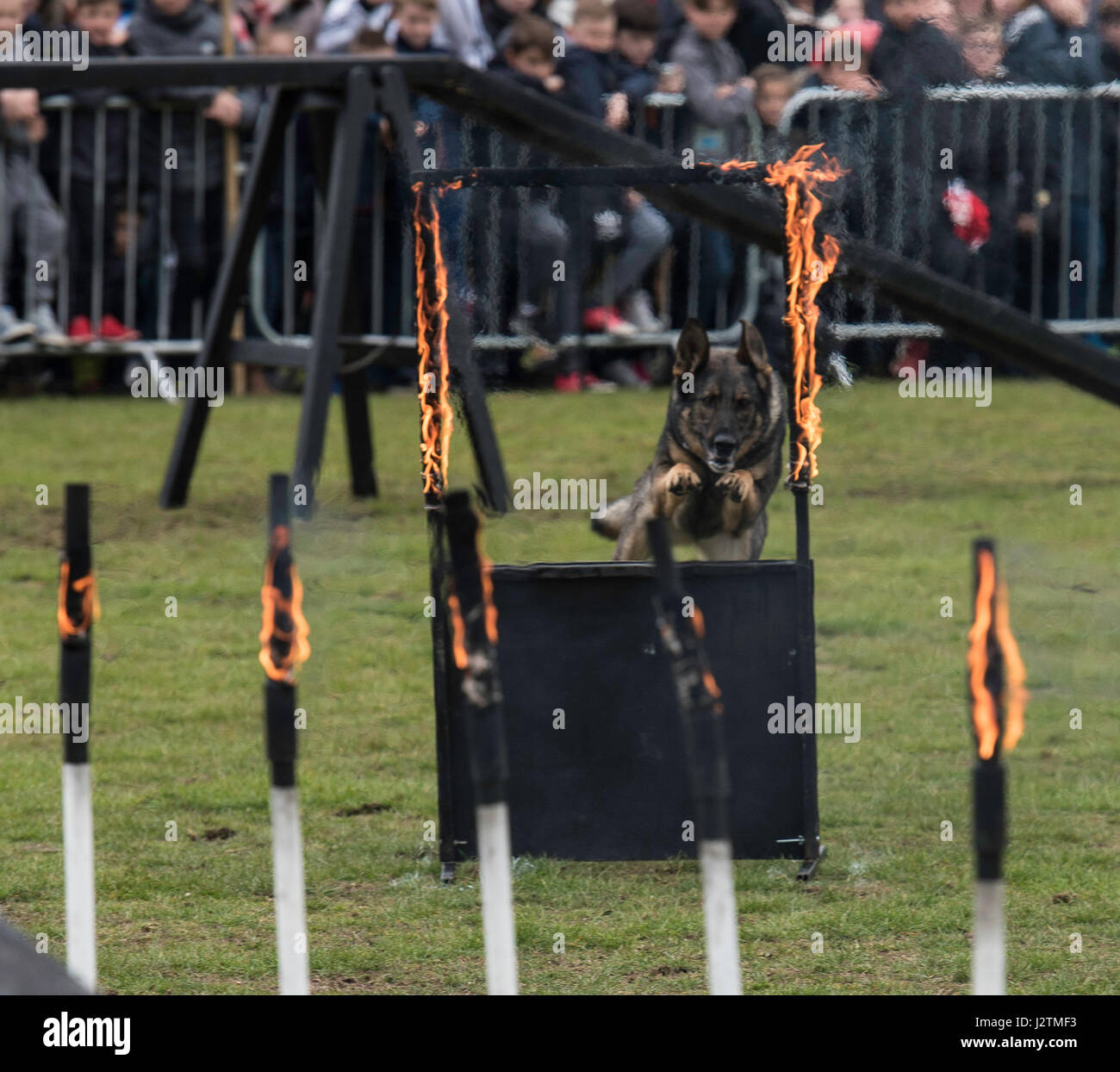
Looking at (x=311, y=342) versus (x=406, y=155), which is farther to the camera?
(x=311, y=342)

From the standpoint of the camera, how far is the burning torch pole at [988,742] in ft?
9.00

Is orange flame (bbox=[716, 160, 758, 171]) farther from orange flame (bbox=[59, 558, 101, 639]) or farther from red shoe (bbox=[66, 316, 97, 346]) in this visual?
red shoe (bbox=[66, 316, 97, 346])

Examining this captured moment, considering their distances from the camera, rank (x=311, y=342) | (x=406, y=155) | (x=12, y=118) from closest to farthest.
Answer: (x=406, y=155) < (x=311, y=342) < (x=12, y=118)

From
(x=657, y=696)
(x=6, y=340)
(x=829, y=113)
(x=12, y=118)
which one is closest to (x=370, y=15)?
(x=12, y=118)

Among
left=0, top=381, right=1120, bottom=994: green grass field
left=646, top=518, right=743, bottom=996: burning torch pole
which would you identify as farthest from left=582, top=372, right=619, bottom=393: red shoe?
left=646, top=518, right=743, bottom=996: burning torch pole

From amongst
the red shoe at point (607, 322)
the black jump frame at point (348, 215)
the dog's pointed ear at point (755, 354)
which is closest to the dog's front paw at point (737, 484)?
the dog's pointed ear at point (755, 354)

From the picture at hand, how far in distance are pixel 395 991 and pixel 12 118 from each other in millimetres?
9709

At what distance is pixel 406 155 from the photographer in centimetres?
838

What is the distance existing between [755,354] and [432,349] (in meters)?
1.07

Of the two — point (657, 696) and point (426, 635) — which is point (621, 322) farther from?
point (657, 696)

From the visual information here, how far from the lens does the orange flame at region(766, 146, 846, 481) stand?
5035 millimetres

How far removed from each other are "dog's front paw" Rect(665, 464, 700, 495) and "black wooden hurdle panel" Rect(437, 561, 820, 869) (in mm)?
843

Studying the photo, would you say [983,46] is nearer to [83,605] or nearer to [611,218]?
[611,218]

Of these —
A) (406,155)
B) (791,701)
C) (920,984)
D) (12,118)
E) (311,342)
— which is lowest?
(920,984)
